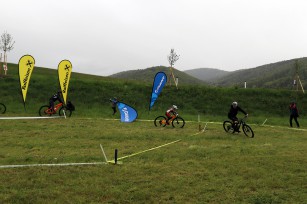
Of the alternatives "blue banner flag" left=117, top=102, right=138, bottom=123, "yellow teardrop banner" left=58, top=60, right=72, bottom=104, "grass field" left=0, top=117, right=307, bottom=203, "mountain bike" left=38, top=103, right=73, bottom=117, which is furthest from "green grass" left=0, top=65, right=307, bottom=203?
"mountain bike" left=38, top=103, right=73, bottom=117

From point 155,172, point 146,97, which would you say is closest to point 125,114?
point 146,97

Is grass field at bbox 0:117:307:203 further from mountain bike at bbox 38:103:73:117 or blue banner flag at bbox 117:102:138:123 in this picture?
mountain bike at bbox 38:103:73:117

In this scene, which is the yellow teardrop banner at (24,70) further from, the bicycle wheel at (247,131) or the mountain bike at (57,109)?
the bicycle wheel at (247,131)

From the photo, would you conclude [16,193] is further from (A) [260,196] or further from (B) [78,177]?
(A) [260,196]

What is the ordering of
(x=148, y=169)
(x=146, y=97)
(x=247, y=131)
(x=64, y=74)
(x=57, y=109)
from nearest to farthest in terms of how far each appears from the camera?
(x=148, y=169), (x=247, y=131), (x=64, y=74), (x=57, y=109), (x=146, y=97)

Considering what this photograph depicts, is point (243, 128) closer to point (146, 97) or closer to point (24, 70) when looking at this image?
point (24, 70)

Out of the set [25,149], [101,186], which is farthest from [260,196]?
[25,149]

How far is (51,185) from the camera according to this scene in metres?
7.36

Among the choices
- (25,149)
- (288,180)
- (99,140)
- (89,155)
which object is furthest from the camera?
(99,140)

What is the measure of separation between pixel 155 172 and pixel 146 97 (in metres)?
23.6

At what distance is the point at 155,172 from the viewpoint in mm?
8641

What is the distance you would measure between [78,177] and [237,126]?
11.0 m

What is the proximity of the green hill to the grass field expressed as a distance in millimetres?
13952

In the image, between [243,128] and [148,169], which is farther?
[243,128]
